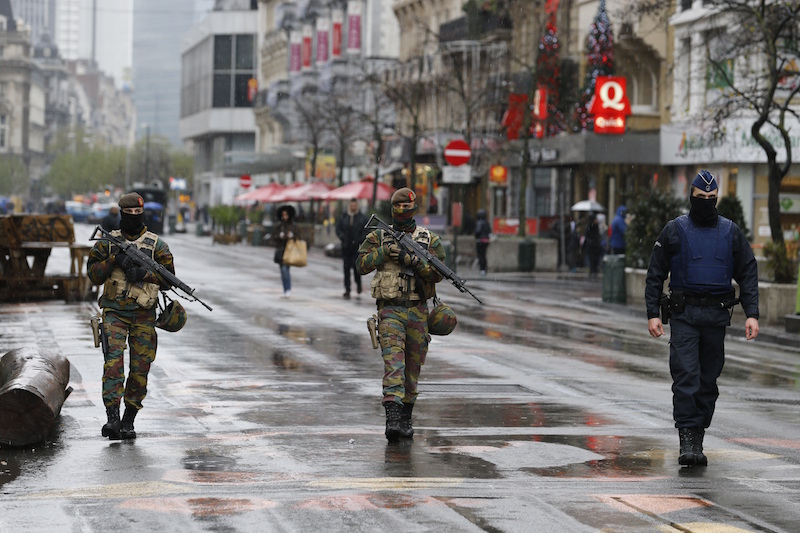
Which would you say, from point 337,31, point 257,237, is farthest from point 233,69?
point 257,237

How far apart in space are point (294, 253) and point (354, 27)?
53.8 m

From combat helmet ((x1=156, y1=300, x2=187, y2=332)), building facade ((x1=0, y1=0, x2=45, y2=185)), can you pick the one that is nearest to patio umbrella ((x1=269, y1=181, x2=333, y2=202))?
combat helmet ((x1=156, y1=300, x2=187, y2=332))

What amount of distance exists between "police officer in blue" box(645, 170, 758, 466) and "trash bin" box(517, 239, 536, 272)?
99.2 feet

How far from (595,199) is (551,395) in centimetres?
3502

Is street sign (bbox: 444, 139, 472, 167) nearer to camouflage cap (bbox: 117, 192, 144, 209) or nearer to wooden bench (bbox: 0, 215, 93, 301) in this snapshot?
wooden bench (bbox: 0, 215, 93, 301)

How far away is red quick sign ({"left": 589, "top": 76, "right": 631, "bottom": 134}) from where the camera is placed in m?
44.3

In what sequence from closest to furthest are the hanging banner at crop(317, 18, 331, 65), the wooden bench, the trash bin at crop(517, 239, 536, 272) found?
the wooden bench < the trash bin at crop(517, 239, 536, 272) < the hanging banner at crop(317, 18, 331, 65)

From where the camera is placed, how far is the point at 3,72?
187875 mm

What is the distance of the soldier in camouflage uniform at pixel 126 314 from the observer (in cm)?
1059

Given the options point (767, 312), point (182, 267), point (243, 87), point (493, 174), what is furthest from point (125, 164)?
point (767, 312)

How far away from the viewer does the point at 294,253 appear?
26953 millimetres

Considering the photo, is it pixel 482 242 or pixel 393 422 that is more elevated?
pixel 482 242

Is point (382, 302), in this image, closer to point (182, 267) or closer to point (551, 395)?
point (551, 395)

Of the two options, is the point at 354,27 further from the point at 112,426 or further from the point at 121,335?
the point at 112,426
